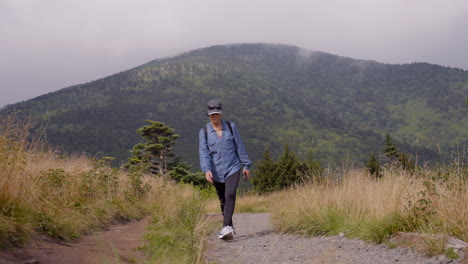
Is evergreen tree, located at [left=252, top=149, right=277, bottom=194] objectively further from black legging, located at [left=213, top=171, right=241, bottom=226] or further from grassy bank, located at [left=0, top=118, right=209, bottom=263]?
black legging, located at [left=213, top=171, right=241, bottom=226]

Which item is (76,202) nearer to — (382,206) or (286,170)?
(382,206)

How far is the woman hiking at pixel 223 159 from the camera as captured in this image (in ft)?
17.7

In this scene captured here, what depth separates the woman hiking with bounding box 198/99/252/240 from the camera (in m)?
5.39

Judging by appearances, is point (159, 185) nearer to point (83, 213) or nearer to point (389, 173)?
point (83, 213)

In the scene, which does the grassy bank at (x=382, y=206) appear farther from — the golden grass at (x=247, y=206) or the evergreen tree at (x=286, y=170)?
the evergreen tree at (x=286, y=170)

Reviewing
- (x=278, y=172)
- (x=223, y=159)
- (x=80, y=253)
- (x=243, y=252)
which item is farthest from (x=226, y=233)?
(x=278, y=172)

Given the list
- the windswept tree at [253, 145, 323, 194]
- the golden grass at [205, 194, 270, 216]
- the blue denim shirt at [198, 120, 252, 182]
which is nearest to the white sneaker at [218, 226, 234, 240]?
the blue denim shirt at [198, 120, 252, 182]

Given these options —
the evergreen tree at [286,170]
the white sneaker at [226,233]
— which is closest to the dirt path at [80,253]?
the white sneaker at [226,233]

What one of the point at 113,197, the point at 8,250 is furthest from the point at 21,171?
the point at 113,197

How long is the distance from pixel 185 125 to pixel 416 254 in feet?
611

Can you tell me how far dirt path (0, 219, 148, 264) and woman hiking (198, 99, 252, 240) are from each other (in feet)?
4.40

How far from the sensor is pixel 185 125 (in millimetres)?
187875

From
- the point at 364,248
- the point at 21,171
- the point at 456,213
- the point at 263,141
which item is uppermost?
the point at 21,171

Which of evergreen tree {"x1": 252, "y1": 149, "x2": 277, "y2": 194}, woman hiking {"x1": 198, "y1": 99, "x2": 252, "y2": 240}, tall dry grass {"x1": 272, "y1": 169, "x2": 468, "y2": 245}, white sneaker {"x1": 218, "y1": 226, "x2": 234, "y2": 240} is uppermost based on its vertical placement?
woman hiking {"x1": 198, "y1": 99, "x2": 252, "y2": 240}
